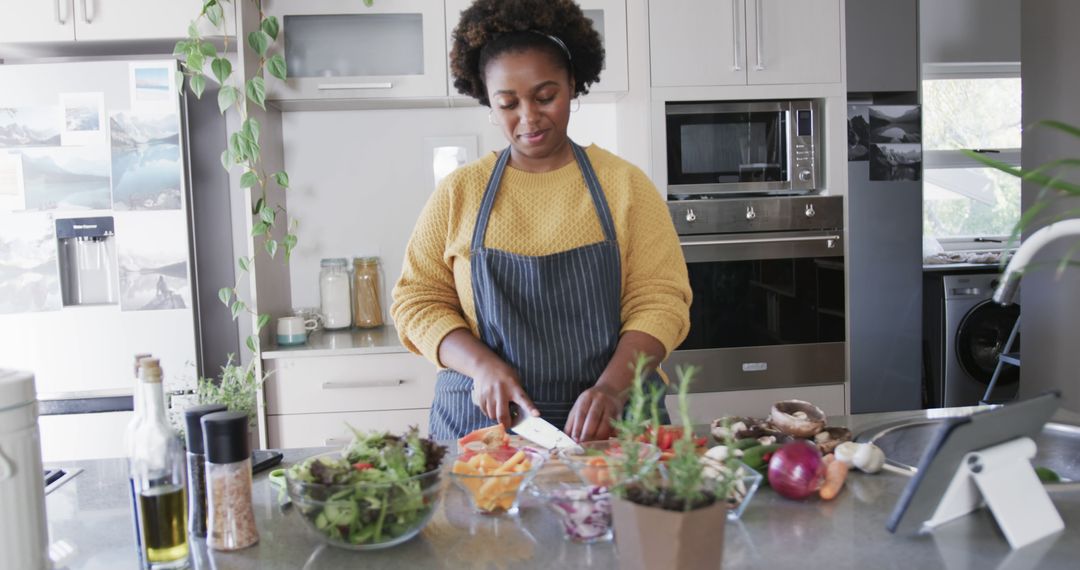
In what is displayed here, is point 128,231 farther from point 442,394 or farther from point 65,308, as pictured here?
point 442,394

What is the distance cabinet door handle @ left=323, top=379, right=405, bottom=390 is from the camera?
8.70ft

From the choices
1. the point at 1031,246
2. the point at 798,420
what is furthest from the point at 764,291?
the point at 1031,246

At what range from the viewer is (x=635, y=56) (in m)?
2.81

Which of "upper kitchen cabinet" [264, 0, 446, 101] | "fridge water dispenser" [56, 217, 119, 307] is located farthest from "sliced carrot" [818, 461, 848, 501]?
"fridge water dispenser" [56, 217, 119, 307]

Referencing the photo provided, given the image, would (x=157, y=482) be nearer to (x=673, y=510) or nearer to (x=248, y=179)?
(x=673, y=510)

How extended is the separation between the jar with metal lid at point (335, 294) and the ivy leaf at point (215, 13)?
86cm

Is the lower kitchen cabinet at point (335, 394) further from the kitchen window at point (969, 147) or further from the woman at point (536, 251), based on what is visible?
the kitchen window at point (969, 147)

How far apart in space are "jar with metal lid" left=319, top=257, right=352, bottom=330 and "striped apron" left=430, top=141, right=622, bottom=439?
146 cm

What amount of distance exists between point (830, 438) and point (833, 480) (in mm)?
176

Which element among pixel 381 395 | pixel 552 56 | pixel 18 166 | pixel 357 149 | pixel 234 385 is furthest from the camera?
pixel 357 149

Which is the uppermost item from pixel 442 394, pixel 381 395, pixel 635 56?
pixel 635 56

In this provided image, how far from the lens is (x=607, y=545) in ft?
3.16

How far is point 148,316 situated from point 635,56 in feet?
5.66

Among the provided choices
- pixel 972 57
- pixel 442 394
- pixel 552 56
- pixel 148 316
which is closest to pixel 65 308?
pixel 148 316
